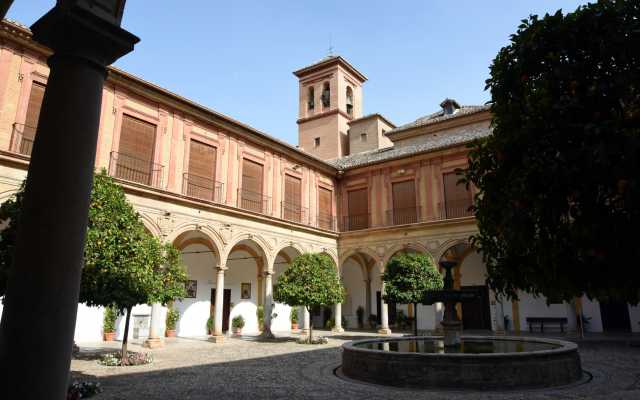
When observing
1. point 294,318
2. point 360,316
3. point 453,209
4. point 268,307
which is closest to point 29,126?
point 268,307

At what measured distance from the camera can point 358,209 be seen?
22094mm

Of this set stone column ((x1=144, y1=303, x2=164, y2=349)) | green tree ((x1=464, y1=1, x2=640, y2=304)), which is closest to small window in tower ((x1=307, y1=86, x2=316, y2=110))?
stone column ((x1=144, y1=303, x2=164, y2=349))

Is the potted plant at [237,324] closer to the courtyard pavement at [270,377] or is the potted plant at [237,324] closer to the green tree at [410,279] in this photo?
the courtyard pavement at [270,377]

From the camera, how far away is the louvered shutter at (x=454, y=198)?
1925 centimetres

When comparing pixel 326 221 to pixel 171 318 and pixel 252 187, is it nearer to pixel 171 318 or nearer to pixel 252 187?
pixel 252 187

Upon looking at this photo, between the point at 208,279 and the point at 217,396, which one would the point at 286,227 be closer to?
the point at 208,279

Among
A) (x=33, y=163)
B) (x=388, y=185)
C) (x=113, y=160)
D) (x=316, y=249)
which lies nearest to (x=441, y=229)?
(x=388, y=185)

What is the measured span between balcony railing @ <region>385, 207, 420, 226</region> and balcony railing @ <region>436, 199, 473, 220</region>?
1068mm

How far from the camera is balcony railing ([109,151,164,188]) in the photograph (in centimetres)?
1366

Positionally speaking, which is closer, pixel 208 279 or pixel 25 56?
pixel 25 56

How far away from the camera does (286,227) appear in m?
19.1

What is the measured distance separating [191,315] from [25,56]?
10858 mm

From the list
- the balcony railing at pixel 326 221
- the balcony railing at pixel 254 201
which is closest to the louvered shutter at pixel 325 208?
the balcony railing at pixel 326 221

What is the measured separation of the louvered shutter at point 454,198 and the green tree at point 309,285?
654cm
